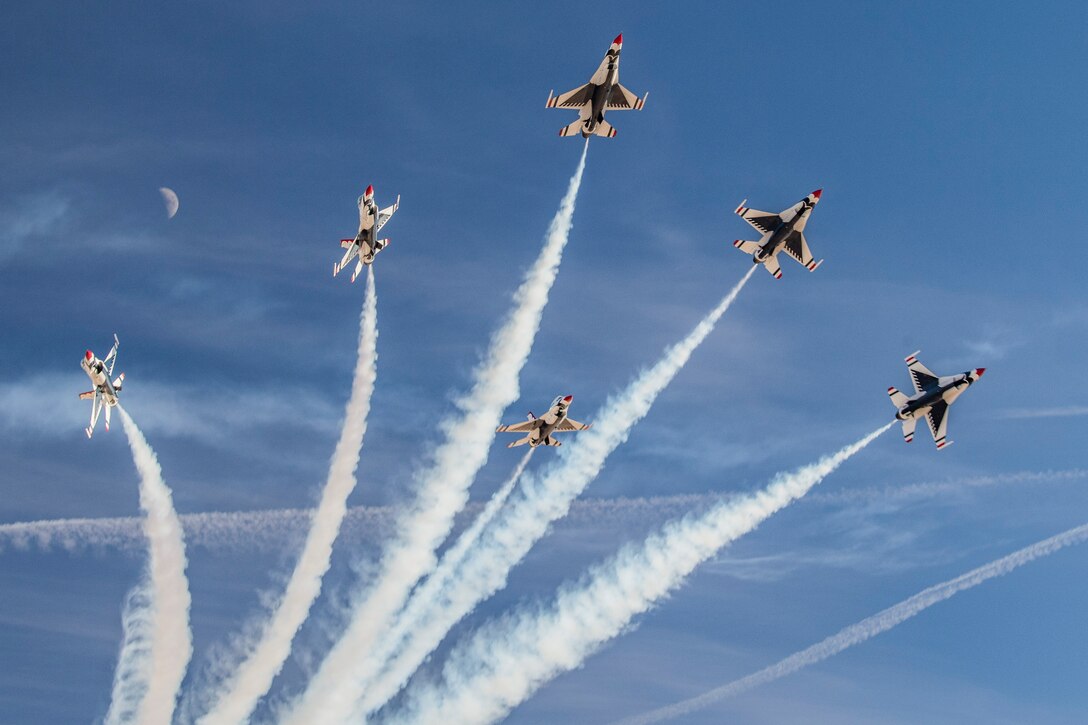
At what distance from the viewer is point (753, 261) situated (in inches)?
4018

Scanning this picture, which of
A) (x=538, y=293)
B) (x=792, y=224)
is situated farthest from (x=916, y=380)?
(x=538, y=293)

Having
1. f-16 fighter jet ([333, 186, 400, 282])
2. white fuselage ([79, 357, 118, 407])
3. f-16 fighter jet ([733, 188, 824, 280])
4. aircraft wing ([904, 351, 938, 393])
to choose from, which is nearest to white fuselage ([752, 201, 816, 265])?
f-16 fighter jet ([733, 188, 824, 280])

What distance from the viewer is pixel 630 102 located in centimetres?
9631

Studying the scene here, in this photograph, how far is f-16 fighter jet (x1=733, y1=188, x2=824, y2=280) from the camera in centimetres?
9906

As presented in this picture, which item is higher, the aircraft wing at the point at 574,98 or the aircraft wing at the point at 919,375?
the aircraft wing at the point at 574,98

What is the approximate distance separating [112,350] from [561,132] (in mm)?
52949

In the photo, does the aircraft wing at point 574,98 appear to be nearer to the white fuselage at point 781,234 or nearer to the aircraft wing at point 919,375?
the white fuselage at point 781,234

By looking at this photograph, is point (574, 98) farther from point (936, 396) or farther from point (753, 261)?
point (936, 396)

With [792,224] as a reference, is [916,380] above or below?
below

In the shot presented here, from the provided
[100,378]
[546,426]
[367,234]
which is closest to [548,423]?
[546,426]

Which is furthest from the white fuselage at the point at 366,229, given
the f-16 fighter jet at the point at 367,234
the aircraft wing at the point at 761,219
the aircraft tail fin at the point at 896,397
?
the aircraft tail fin at the point at 896,397

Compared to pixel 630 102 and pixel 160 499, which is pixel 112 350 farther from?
pixel 630 102

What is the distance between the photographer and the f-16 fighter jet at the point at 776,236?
3900 inches

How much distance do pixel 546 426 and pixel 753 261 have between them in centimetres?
2784
